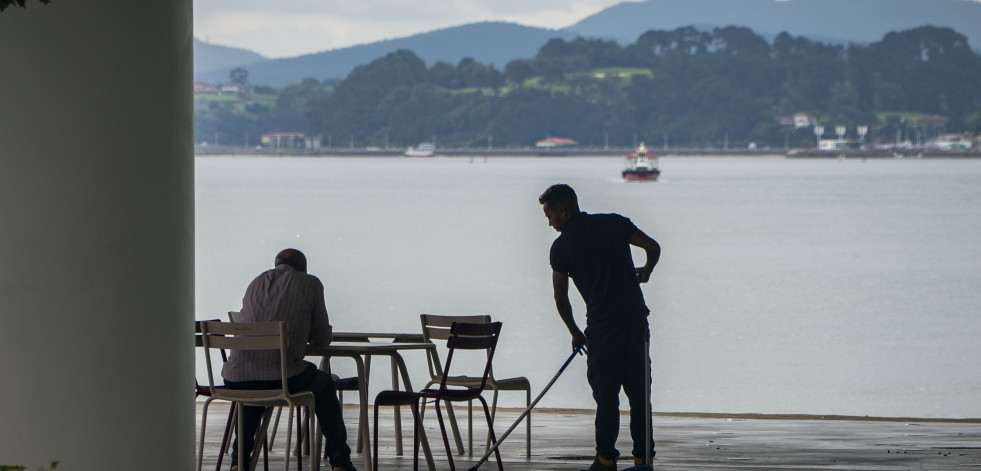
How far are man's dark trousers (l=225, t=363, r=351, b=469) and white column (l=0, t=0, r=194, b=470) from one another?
2.76 ft

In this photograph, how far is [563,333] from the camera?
80.3 feet

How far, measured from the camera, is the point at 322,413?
4.64 metres

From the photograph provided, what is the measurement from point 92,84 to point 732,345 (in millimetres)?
21271

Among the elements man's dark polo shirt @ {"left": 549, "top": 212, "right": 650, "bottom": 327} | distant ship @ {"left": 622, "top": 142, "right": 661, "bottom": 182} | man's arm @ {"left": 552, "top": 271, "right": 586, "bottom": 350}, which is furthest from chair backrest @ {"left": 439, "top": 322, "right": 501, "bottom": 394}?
distant ship @ {"left": 622, "top": 142, "right": 661, "bottom": 182}

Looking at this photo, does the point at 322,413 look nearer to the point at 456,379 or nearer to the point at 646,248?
the point at 456,379

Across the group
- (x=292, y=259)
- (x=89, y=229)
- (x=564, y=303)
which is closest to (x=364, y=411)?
(x=292, y=259)

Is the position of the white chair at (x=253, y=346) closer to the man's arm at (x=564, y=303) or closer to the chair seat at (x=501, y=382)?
the man's arm at (x=564, y=303)

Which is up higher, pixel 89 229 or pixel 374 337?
pixel 89 229

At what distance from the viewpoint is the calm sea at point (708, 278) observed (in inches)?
782

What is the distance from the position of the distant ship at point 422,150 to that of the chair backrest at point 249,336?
115 metres

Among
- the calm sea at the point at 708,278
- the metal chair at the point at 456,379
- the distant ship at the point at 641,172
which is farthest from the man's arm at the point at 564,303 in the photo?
the distant ship at the point at 641,172

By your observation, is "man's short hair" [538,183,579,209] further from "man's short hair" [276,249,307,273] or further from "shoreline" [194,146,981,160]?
"shoreline" [194,146,981,160]

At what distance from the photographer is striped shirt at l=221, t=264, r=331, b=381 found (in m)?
4.48

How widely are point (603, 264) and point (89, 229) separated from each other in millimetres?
1880
